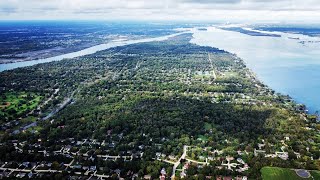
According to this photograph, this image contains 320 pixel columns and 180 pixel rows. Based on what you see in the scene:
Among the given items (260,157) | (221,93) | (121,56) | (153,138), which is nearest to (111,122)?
(153,138)

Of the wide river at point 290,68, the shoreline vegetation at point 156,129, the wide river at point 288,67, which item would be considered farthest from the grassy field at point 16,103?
the wide river at point 290,68

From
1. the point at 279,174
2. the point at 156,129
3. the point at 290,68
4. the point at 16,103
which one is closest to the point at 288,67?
the point at 290,68

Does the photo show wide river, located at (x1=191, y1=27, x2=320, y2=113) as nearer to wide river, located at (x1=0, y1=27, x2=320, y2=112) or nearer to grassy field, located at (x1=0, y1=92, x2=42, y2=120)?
wide river, located at (x1=0, y1=27, x2=320, y2=112)

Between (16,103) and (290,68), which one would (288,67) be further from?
(16,103)

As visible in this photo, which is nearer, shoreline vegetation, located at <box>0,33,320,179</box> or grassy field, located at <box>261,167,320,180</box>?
grassy field, located at <box>261,167,320,180</box>

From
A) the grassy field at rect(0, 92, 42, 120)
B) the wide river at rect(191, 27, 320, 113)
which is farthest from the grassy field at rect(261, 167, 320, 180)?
the grassy field at rect(0, 92, 42, 120)

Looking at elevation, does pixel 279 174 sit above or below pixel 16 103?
below

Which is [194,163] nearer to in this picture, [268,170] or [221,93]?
[268,170]
